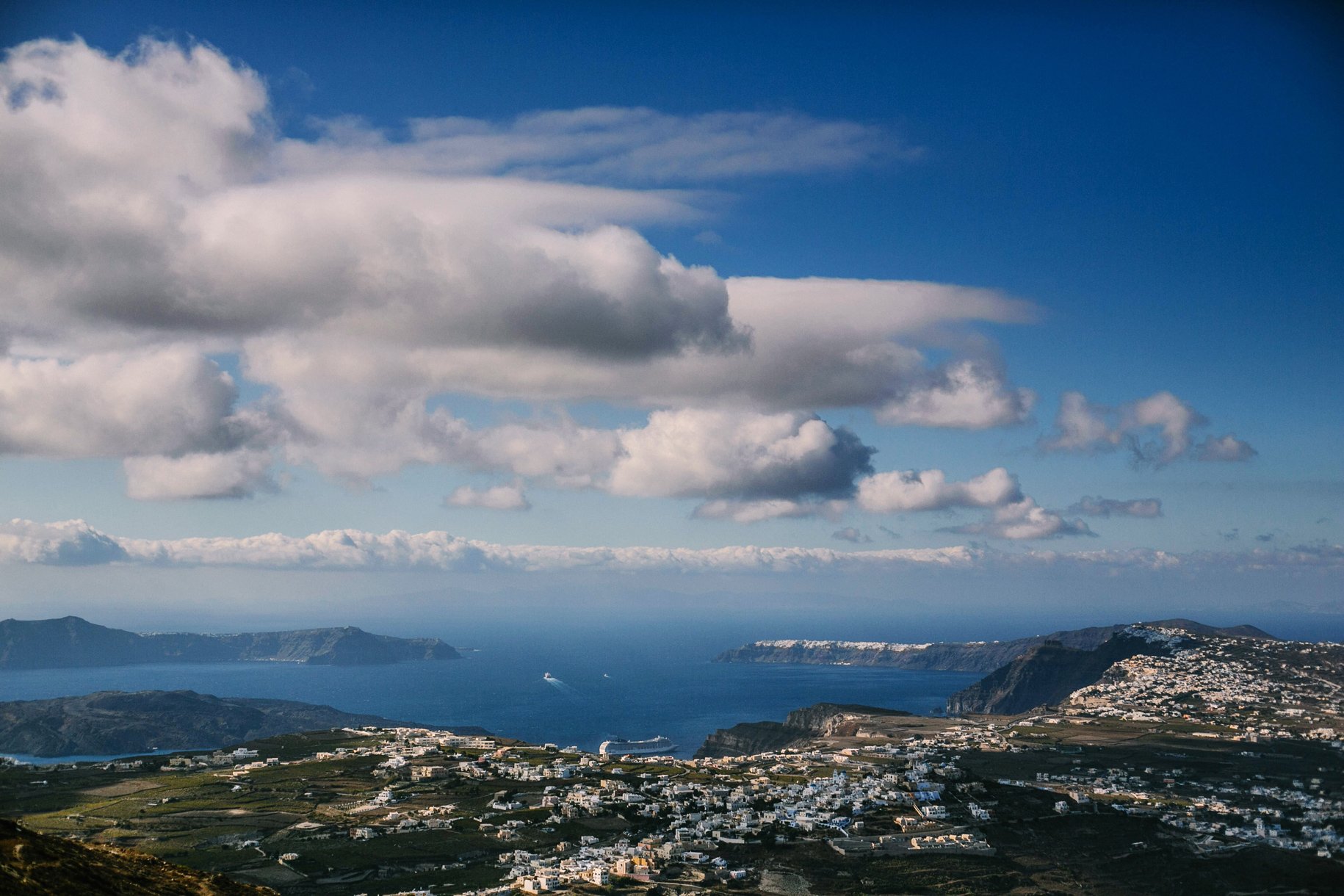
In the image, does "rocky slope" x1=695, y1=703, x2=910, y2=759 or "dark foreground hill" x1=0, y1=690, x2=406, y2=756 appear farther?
"dark foreground hill" x1=0, y1=690, x2=406, y2=756

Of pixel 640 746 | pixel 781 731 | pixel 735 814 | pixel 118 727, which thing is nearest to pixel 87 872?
pixel 735 814

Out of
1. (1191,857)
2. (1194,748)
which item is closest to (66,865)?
(1191,857)

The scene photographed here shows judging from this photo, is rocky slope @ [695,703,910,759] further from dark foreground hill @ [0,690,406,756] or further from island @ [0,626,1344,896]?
dark foreground hill @ [0,690,406,756]

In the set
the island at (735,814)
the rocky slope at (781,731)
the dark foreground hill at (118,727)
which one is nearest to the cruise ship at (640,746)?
the rocky slope at (781,731)

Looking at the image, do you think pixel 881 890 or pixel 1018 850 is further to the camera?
pixel 1018 850

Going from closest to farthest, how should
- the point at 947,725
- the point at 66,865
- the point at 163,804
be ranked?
1. the point at 66,865
2. the point at 163,804
3. the point at 947,725

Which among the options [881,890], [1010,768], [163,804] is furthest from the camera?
[1010,768]

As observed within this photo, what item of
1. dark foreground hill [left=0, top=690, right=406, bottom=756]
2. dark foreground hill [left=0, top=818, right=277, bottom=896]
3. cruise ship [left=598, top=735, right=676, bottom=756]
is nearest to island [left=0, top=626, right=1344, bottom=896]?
dark foreground hill [left=0, top=818, right=277, bottom=896]

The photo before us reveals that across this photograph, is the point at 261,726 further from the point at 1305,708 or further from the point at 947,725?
the point at 1305,708
